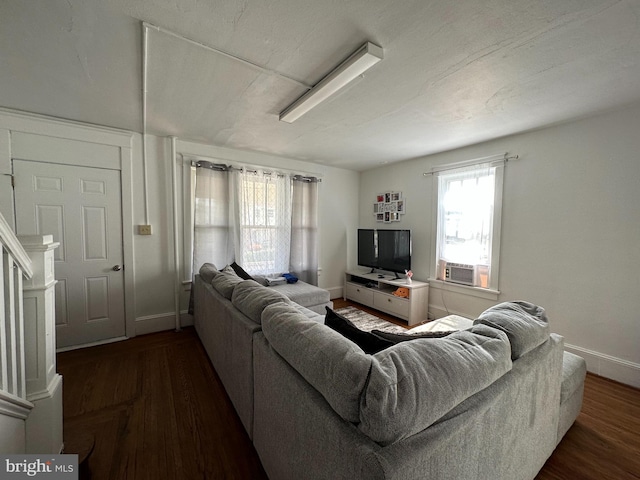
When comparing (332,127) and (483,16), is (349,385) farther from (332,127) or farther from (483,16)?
(332,127)

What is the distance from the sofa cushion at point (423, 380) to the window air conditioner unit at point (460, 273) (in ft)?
7.97

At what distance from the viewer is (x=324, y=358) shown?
901mm

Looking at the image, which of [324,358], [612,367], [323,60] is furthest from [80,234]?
[612,367]

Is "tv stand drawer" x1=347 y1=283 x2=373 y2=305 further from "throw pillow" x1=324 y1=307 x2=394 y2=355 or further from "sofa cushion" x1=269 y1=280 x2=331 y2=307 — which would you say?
"throw pillow" x1=324 y1=307 x2=394 y2=355

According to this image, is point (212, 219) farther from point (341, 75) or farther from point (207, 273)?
point (341, 75)

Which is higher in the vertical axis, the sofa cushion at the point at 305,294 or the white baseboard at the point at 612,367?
the sofa cushion at the point at 305,294

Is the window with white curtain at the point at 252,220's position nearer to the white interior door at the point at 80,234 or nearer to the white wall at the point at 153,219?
the white wall at the point at 153,219

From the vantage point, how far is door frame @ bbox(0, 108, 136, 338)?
7.66ft

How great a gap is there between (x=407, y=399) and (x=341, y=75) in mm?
1789

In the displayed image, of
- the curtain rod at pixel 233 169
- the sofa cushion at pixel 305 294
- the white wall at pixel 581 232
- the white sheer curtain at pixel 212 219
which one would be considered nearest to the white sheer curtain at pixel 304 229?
the curtain rod at pixel 233 169

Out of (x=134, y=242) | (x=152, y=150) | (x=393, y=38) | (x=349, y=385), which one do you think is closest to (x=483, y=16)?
(x=393, y=38)

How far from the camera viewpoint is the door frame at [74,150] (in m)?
2.33

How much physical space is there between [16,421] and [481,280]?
388 centimetres

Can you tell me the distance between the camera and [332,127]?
271cm
